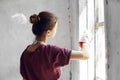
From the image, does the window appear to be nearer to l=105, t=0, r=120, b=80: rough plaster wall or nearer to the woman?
the woman

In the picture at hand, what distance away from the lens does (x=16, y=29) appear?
300cm

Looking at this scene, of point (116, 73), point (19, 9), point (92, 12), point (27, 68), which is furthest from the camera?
point (19, 9)

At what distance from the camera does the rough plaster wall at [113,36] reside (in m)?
1.43

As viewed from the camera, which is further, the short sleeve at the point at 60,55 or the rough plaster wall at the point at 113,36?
the short sleeve at the point at 60,55

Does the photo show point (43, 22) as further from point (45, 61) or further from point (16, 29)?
point (16, 29)

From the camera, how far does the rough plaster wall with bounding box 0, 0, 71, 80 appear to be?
299cm

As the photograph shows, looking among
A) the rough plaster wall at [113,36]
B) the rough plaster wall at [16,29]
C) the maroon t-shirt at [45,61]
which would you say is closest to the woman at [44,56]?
the maroon t-shirt at [45,61]

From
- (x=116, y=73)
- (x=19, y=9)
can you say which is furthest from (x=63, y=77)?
(x=116, y=73)

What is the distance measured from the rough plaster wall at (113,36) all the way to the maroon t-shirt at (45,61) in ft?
1.23

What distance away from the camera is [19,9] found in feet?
9.78

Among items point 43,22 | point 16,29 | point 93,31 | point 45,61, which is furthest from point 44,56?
point 16,29

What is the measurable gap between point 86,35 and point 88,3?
2.02 ft

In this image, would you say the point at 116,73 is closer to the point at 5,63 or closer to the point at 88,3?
the point at 88,3

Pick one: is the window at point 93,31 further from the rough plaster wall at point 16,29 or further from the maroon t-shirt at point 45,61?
the maroon t-shirt at point 45,61
